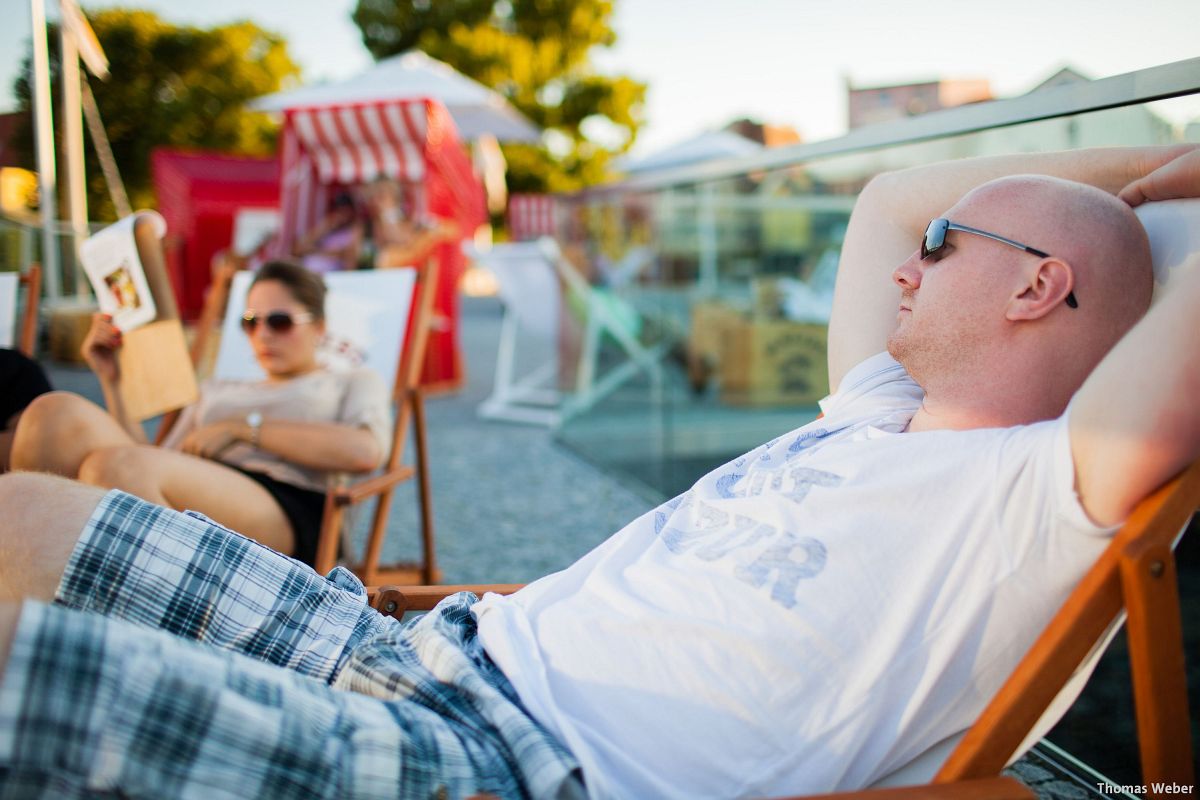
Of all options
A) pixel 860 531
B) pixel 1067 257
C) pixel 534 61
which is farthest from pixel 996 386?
pixel 534 61

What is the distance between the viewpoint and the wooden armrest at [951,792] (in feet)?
3.32

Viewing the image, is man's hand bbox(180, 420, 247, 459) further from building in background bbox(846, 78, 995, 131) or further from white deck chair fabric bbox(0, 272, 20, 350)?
building in background bbox(846, 78, 995, 131)

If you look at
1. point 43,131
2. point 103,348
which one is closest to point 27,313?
point 103,348

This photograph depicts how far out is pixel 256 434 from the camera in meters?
2.69

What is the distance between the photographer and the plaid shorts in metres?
0.93

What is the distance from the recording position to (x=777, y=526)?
1285 millimetres

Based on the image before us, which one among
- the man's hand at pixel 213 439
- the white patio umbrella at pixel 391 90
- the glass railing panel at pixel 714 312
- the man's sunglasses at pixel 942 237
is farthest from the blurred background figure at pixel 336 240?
the man's sunglasses at pixel 942 237

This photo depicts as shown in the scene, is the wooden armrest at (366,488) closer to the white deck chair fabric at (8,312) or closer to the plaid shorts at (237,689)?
the plaid shorts at (237,689)

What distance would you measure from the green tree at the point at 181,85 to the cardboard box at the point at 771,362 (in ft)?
51.2

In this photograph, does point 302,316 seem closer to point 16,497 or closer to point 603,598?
point 16,497

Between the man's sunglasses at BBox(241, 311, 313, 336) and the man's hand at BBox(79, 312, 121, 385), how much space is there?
376 millimetres

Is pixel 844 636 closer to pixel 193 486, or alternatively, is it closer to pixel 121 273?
pixel 193 486

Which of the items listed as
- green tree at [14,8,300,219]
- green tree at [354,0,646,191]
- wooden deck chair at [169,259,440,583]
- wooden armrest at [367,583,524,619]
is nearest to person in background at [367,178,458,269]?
wooden deck chair at [169,259,440,583]

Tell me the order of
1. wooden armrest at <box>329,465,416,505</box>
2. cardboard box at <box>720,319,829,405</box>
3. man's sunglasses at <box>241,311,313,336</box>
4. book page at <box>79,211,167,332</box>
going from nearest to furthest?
1. wooden armrest at <box>329,465,416,505</box>
2. book page at <box>79,211,167,332</box>
3. man's sunglasses at <box>241,311,313,336</box>
4. cardboard box at <box>720,319,829,405</box>
